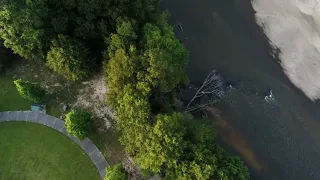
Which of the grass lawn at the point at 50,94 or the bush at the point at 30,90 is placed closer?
the bush at the point at 30,90

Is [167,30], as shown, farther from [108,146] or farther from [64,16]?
[108,146]

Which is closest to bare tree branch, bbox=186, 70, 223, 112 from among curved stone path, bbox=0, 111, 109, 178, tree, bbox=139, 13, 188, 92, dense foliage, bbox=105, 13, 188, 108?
tree, bbox=139, 13, 188, 92

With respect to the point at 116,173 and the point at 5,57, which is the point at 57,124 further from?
the point at 5,57

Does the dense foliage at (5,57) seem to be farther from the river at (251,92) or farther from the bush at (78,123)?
the river at (251,92)

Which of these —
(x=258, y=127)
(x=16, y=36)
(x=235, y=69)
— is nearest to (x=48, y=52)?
(x=16, y=36)

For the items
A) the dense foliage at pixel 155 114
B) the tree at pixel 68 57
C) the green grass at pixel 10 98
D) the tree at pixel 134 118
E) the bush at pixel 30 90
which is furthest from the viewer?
the green grass at pixel 10 98

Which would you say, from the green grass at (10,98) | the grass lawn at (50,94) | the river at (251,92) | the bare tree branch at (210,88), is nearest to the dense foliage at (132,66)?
the grass lawn at (50,94)

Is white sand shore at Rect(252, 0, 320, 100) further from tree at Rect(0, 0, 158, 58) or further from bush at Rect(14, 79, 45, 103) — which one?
bush at Rect(14, 79, 45, 103)
